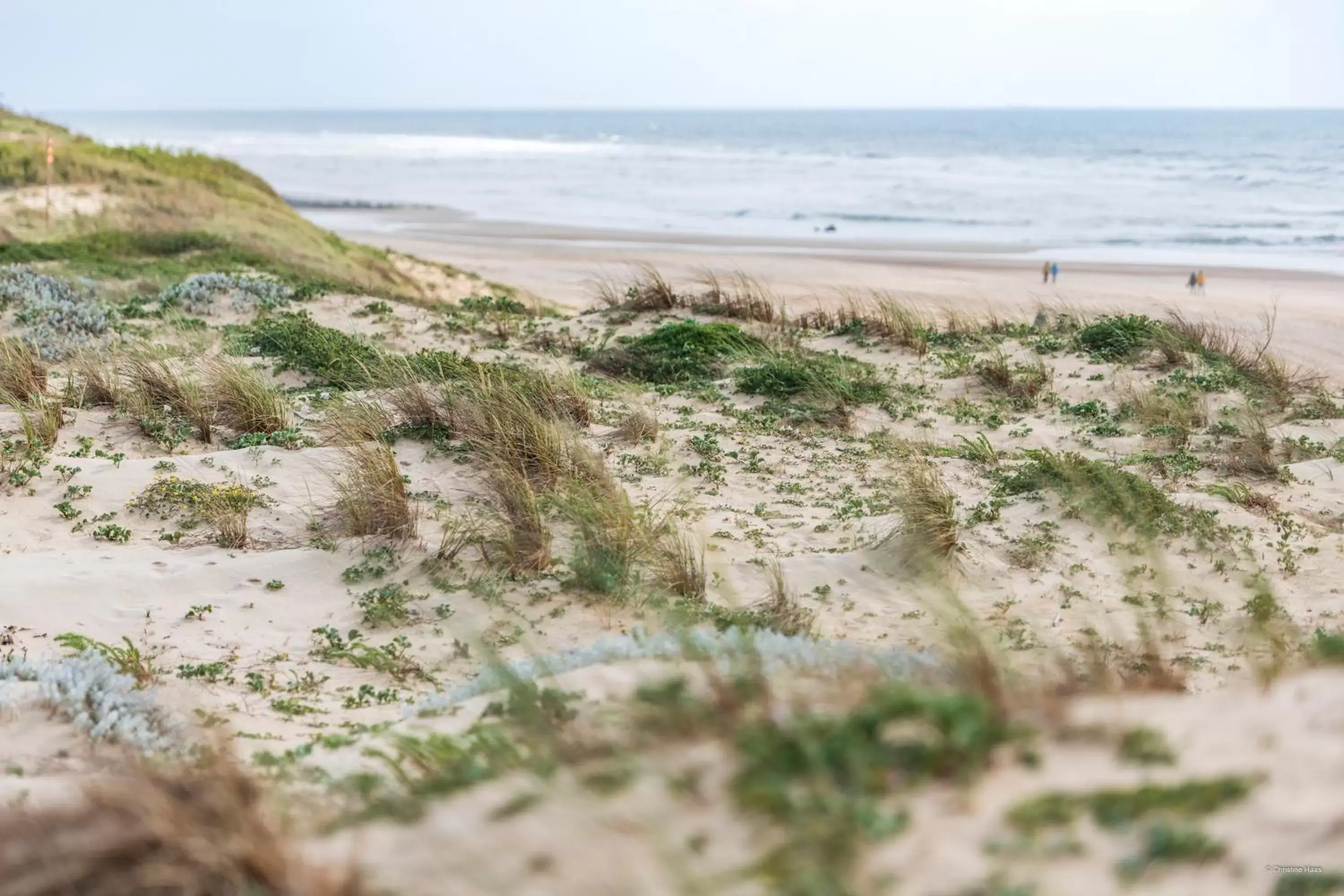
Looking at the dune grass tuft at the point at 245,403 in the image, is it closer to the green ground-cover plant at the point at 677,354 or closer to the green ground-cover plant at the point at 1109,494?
the green ground-cover plant at the point at 677,354

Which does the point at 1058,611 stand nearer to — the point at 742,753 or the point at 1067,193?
the point at 742,753

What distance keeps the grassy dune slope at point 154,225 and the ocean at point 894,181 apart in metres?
17.5

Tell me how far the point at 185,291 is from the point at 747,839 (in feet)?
38.4

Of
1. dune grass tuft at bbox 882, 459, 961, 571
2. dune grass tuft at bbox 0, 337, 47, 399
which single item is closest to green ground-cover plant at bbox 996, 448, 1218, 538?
dune grass tuft at bbox 882, 459, 961, 571

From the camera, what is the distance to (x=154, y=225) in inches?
679

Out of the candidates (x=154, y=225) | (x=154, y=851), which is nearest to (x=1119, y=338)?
(x=154, y=851)

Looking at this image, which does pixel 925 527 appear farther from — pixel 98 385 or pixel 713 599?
pixel 98 385

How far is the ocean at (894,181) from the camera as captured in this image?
1355 inches

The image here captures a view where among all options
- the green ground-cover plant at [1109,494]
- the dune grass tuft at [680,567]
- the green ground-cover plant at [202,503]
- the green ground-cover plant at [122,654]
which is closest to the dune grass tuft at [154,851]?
the green ground-cover plant at [122,654]

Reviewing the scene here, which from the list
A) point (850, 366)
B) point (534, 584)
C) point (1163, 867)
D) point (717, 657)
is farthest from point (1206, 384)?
point (1163, 867)

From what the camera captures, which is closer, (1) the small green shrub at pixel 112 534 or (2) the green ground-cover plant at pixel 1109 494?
(1) the small green shrub at pixel 112 534

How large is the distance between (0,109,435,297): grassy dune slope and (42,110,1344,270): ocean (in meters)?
17.5

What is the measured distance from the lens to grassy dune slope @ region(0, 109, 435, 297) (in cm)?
1452

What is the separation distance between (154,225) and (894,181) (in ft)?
137
